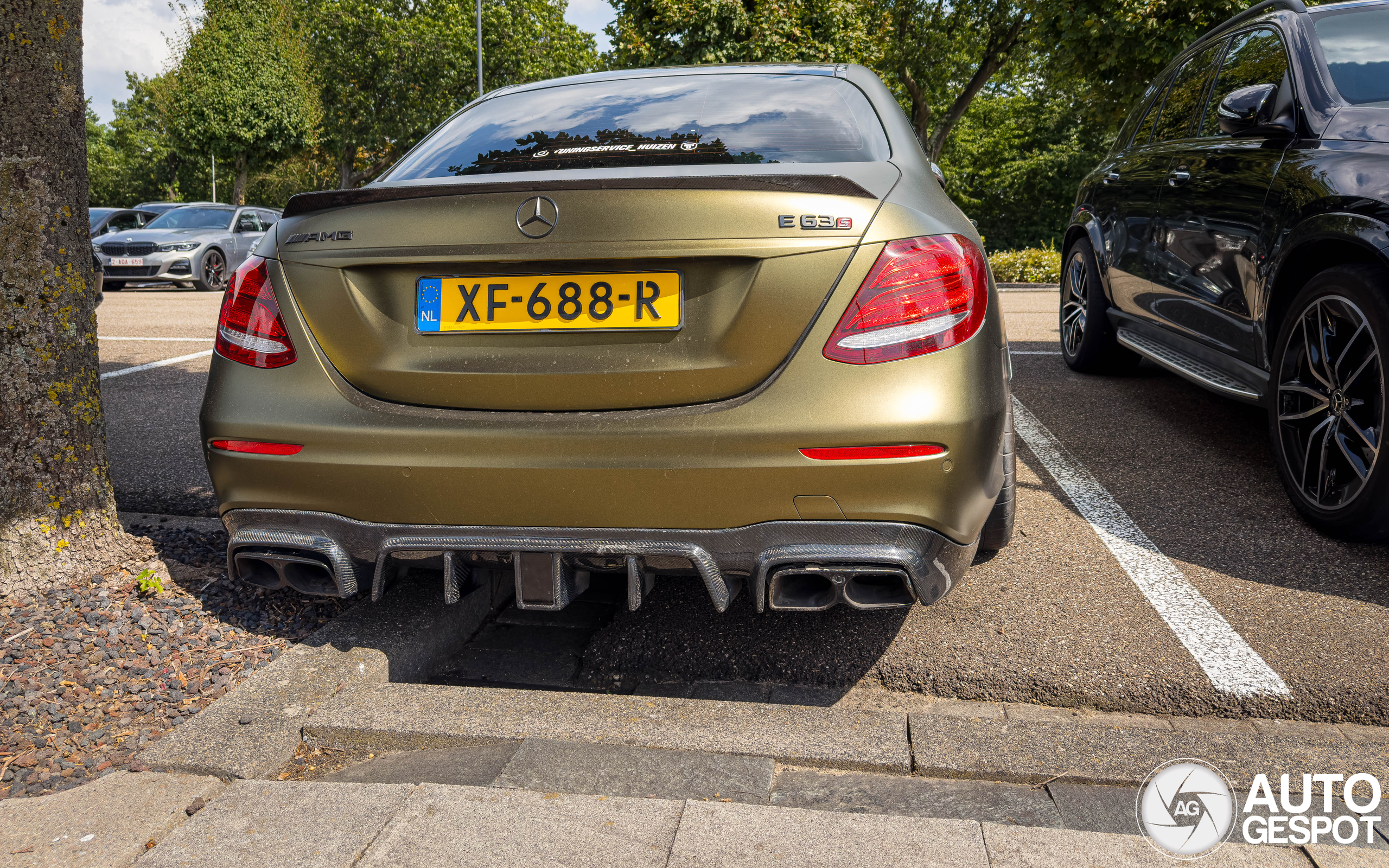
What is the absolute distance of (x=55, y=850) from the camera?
196 centimetres

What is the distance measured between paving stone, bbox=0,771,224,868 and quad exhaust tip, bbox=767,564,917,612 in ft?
4.10

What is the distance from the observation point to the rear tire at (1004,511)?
2.67 m

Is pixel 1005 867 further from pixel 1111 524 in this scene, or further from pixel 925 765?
pixel 1111 524

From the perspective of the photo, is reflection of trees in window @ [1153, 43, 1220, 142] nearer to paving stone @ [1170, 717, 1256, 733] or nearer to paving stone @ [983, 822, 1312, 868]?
paving stone @ [1170, 717, 1256, 733]

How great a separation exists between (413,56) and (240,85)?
22.2 ft

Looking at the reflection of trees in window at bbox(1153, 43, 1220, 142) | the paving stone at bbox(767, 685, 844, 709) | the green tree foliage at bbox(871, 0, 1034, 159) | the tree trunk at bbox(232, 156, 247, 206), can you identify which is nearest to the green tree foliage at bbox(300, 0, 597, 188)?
the tree trunk at bbox(232, 156, 247, 206)

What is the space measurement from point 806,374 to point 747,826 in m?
0.92

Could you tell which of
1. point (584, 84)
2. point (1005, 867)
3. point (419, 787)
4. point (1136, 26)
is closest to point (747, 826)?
point (1005, 867)

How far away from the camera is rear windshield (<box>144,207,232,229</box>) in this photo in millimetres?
17969

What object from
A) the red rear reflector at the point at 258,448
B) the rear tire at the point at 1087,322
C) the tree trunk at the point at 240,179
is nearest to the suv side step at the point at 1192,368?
the rear tire at the point at 1087,322

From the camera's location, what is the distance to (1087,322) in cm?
620

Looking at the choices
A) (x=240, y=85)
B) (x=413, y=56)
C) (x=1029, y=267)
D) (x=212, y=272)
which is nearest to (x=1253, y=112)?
(x=1029, y=267)
